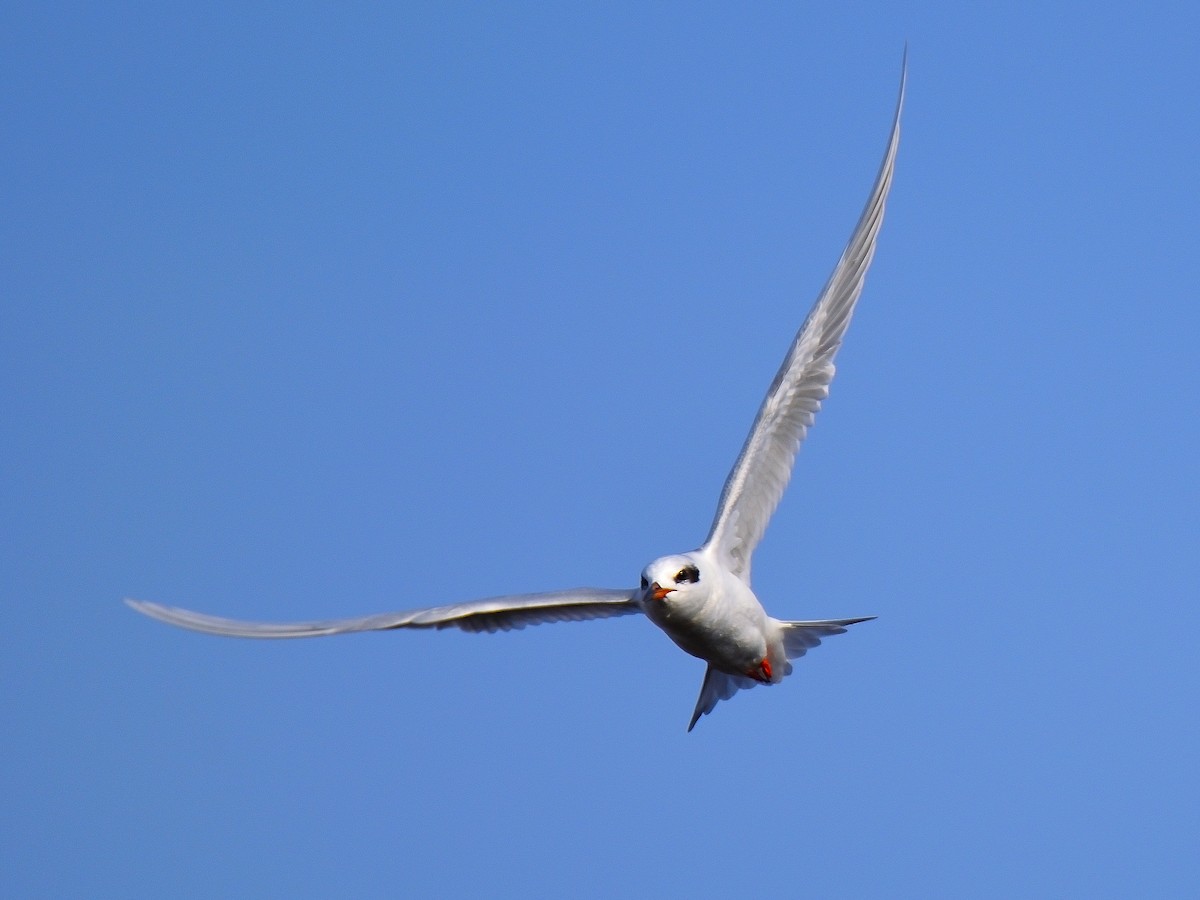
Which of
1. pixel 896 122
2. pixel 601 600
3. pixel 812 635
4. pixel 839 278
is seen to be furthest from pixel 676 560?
pixel 896 122

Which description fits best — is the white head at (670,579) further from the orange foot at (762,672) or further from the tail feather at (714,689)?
the tail feather at (714,689)

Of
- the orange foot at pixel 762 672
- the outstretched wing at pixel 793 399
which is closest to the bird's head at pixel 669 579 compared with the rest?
the outstretched wing at pixel 793 399

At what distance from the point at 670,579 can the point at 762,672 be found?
1.61 metres

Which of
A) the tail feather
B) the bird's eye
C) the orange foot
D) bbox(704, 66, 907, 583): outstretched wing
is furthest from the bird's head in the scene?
the tail feather

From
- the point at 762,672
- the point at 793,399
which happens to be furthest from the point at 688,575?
the point at 793,399

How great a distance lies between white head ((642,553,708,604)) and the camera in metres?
10.1

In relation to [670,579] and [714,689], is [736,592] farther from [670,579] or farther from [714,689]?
[714,689]

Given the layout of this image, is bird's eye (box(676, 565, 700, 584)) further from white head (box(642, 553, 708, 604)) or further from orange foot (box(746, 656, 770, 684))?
orange foot (box(746, 656, 770, 684))

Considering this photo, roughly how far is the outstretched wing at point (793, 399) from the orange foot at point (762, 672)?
0.56 metres

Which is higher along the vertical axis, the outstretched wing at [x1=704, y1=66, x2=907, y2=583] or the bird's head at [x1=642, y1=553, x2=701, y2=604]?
the outstretched wing at [x1=704, y1=66, x2=907, y2=583]

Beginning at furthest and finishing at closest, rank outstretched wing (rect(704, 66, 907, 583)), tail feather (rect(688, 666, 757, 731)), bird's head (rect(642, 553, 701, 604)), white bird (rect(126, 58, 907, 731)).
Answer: tail feather (rect(688, 666, 757, 731))
outstretched wing (rect(704, 66, 907, 583))
white bird (rect(126, 58, 907, 731))
bird's head (rect(642, 553, 701, 604))

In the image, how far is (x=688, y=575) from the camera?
10.2 meters

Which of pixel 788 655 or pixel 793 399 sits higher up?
pixel 793 399

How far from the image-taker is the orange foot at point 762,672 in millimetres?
11289
